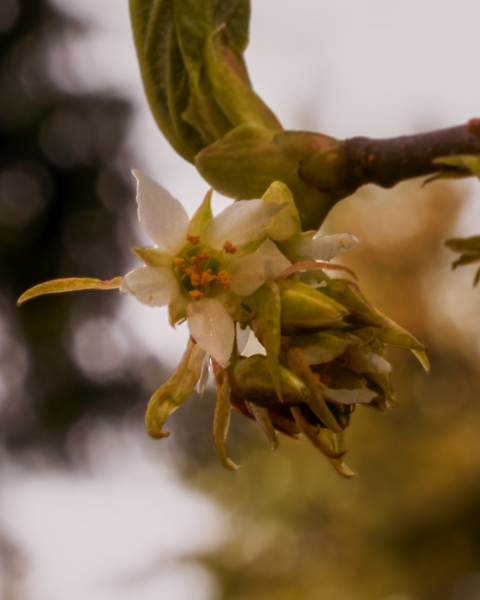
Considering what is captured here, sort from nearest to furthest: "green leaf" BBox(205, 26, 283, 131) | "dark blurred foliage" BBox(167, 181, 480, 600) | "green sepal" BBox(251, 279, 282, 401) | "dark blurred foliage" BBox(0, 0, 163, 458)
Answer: "green sepal" BBox(251, 279, 282, 401) < "green leaf" BBox(205, 26, 283, 131) < "dark blurred foliage" BBox(0, 0, 163, 458) < "dark blurred foliage" BBox(167, 181, 480, 600)

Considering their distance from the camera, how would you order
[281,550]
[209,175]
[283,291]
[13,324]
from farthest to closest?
[281,550] < [13,324] < [209,175] < [283,291]

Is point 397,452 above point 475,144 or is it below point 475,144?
below

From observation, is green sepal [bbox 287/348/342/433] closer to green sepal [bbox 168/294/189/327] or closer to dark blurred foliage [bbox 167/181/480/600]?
green sepal [bbox 168/294/189/327]

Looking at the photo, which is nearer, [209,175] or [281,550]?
[209,175]

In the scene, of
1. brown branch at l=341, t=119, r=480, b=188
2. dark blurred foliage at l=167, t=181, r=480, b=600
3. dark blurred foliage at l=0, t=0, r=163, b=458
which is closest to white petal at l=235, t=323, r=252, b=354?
brown branch at l=341, t=119, r=480, b=188

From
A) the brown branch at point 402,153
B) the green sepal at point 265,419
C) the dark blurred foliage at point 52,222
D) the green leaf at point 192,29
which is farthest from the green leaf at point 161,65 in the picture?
the dark blurred foliage at point 52,222

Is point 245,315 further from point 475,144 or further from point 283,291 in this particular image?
point 475,144

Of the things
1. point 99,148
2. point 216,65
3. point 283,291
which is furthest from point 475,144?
point 99,148
